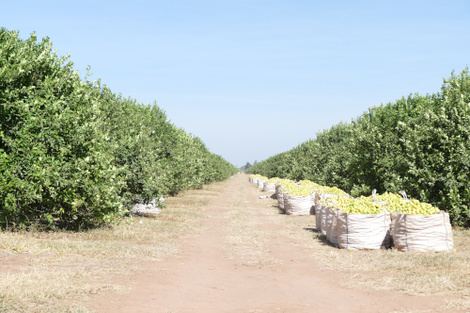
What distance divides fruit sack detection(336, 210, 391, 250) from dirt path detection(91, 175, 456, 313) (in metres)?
1.52

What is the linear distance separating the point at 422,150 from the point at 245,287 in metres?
12.2

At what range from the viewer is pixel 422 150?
18.9 metres

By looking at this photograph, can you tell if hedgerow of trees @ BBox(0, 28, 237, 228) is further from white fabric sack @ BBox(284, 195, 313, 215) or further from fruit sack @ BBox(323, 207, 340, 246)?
white fabric sack @ BBox(284, 195, 313, 215)

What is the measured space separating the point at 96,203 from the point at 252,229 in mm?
7023

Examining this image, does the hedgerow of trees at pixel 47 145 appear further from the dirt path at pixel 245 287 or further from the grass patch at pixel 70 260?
the dirt path at pixel 245 287

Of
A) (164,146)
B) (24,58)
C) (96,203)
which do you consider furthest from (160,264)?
(164,146)

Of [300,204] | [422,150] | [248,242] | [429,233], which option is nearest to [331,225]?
[248,242]

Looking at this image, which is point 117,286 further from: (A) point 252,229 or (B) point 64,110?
(A) point 252,229

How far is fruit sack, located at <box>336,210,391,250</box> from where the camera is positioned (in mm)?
13836

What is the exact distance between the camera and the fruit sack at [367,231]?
13836mm

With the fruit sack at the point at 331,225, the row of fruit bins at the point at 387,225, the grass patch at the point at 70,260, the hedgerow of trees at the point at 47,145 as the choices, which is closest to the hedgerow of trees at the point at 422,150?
the row of fruit bins at the point at 387,225

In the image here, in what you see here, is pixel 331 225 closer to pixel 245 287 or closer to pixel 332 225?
pixel 332 225

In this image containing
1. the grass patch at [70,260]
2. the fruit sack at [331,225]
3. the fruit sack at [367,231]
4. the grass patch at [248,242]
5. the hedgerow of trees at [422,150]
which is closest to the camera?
the grass patch at [70,260]

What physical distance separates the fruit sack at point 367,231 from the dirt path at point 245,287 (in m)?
1.52
